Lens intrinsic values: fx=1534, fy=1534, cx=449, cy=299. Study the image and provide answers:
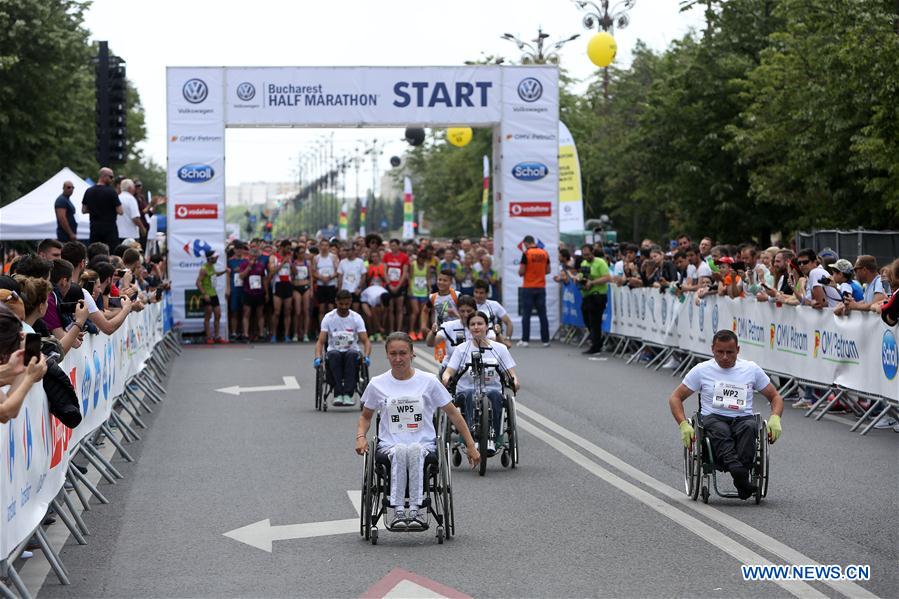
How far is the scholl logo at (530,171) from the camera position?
31.2m

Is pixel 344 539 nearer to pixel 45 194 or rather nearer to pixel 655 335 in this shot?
pixel 655 335

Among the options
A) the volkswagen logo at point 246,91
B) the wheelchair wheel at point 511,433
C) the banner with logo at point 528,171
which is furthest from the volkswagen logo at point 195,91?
the wheelchair wheel at point 511,433

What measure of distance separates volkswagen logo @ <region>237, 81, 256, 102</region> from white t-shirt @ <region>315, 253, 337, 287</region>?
348cm

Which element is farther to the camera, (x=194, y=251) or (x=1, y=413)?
(x=194, y=251)

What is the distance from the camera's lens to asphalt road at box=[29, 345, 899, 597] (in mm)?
8344

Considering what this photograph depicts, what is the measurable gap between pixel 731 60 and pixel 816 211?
7763mm

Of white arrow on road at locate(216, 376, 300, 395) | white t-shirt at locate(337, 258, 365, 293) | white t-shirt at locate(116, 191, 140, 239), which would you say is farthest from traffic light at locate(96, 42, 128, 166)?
white arrow on road at locate(216, 376, 300, 395)

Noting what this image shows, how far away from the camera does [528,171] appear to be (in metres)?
31.2

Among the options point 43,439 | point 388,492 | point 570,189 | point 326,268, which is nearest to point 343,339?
point 388,492

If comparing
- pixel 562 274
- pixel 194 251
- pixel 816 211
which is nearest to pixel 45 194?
pixel 194 251

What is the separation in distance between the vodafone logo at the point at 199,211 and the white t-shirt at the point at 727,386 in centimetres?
2007

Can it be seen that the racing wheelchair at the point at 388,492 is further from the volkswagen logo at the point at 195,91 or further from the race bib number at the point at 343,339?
the volkswagen logo at the point at 195,91

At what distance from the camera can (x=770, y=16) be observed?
155 feet

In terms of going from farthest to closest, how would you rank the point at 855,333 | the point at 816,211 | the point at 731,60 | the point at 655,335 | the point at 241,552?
1. the point at 731,60
2. the point at 816,211
3. the point at 655,335
4. the point at 855,333
5. the point at 241,552
